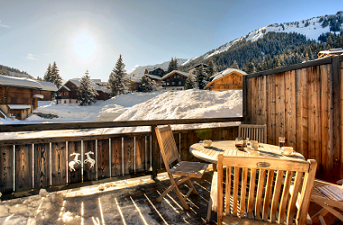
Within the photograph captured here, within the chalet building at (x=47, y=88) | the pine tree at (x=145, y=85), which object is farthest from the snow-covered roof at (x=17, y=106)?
the pine tree at (x=145, y=85)

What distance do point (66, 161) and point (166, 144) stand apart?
1.48 m

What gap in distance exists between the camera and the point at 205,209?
213 cm

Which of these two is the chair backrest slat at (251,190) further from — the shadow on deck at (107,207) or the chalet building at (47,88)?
the chalet building at (47,88)

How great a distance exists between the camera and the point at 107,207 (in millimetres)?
2188

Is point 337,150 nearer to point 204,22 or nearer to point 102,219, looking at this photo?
point 102,219

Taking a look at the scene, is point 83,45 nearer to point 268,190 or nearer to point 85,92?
point 268,190

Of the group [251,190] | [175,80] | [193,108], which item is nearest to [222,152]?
[251,190]

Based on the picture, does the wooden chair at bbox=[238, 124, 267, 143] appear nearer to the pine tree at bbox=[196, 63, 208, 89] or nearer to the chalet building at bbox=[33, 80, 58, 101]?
the chalet building at bbox=[33, 80, 58, 101]

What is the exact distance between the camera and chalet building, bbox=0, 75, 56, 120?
15.2 metres

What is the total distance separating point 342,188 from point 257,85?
255cm

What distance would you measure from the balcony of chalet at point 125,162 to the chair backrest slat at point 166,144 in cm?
49

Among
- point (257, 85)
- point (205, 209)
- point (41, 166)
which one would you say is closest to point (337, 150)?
point (257, 85)

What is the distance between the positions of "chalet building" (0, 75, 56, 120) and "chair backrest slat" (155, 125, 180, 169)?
18.9 meters

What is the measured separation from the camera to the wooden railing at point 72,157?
2.23 meters
